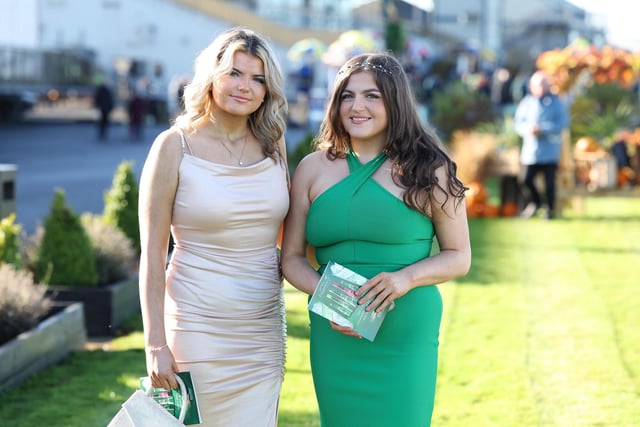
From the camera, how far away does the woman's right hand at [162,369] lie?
11.0 feet

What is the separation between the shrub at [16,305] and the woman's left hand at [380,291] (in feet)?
11.8

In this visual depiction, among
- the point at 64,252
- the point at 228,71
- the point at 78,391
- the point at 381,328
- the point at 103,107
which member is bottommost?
the point at 78,391

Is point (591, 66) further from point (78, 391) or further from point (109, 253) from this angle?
point (78, 391)

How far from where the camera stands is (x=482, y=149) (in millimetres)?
14836

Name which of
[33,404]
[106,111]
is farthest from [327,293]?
[106,111]

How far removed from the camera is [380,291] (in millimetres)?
3361

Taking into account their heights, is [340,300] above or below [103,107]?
above

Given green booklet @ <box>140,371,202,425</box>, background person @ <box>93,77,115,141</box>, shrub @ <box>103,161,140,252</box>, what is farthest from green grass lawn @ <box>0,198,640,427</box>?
background person @ <box>93,77,115,141</box>

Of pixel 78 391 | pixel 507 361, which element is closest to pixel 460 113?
pixel 507 361

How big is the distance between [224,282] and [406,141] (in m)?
0.81

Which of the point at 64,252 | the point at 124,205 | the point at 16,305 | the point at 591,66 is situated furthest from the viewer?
the point at 591,66

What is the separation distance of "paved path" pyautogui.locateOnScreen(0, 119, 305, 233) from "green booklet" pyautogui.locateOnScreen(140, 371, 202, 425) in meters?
8.07

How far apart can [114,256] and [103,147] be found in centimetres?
1804

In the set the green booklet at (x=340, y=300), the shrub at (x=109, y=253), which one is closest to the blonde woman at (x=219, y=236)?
the green booklet at (x=340, y=300)
